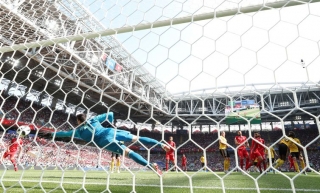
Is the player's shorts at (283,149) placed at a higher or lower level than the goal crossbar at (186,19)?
lower

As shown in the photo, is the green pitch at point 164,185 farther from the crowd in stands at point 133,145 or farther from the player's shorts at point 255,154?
the crowd in stands at point 133,145

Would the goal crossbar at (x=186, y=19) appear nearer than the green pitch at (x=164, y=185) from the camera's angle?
Yes

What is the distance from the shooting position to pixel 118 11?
2.56m

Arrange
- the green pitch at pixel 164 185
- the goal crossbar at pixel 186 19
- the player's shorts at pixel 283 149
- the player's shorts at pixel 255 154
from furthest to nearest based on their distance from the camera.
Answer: the player's shorts at pixel 255 154 → the player's shorts at pixel 283 149 → the green pitch at pixel 164 185 → the goal crossbar at pixel 186 19

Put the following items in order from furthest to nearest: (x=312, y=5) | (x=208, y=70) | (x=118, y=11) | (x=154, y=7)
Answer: (x=118, y=11), (x=154, y=7), (x=208, y=70), (x=312, y=5)

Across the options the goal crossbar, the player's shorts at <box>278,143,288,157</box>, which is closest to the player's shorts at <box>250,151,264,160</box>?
the player's shorts at <box>278,143,288,157</box>

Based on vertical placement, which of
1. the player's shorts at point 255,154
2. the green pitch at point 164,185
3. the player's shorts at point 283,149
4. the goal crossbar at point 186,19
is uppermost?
the goal crossbar at point 186,19

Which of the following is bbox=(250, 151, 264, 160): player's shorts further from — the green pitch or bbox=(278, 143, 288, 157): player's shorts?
the green pitch

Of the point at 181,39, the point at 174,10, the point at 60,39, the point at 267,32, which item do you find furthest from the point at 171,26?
the point at 60,39

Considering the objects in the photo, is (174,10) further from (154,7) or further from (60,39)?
(60,39)

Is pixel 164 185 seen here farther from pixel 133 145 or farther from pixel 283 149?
pixel 133 145

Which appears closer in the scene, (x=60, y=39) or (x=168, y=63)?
(x=168, y=63)

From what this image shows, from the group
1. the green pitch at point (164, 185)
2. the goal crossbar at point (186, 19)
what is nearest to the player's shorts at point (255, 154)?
the green pitch at point (164, 185)

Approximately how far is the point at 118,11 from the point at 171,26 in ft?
3.22
